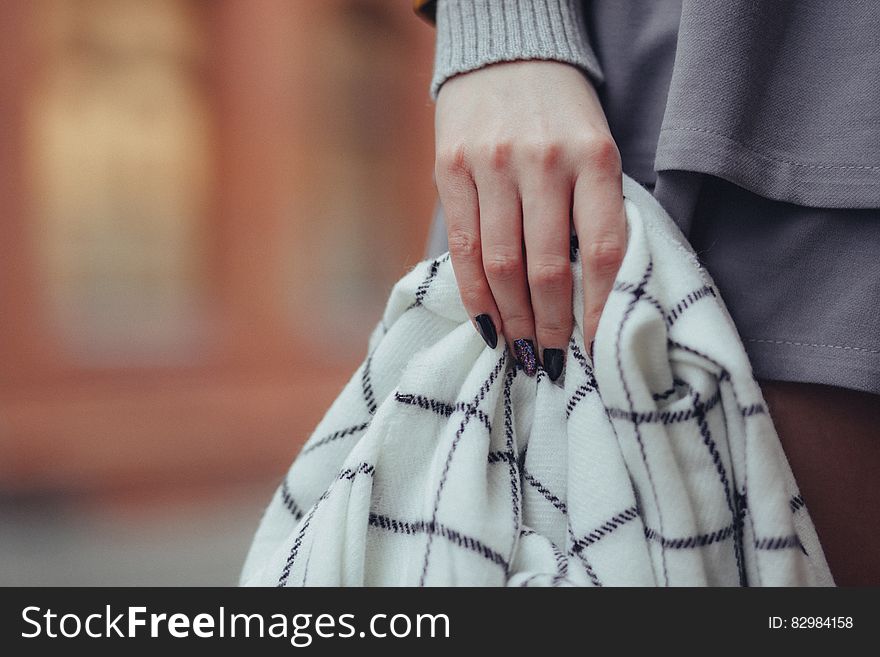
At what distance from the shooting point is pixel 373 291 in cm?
448

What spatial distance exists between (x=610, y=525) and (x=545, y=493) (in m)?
0.06

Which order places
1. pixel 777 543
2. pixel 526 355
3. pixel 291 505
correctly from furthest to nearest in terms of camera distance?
pixel 291 505, pixel 526 355, pixel 777 543

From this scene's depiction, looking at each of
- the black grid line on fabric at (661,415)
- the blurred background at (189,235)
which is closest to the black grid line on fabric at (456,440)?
the black grid line on fabric at (661,415)

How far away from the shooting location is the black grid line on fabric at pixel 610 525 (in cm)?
49

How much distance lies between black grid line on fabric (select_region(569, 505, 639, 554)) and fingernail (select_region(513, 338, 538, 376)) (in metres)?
0.12

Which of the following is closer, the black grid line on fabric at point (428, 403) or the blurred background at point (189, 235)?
the black grid line on fabric at point (428, 403)

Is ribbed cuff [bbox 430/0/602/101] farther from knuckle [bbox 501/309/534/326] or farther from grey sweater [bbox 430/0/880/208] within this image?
knuckle [bbox 501/309/534/326]

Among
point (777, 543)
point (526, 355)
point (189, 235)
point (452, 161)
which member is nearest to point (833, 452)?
point (777, 543)

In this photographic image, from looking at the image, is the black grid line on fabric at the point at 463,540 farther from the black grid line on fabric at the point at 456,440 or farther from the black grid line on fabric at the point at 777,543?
the black grid line on fabric at the point at 777,543

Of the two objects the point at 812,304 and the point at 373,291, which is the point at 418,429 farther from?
the point at 373,291

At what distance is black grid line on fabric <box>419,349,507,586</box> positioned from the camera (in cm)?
51

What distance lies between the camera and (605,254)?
51cm

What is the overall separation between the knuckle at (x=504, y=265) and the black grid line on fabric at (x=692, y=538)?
187mm

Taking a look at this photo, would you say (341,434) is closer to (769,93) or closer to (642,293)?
(642,293)
